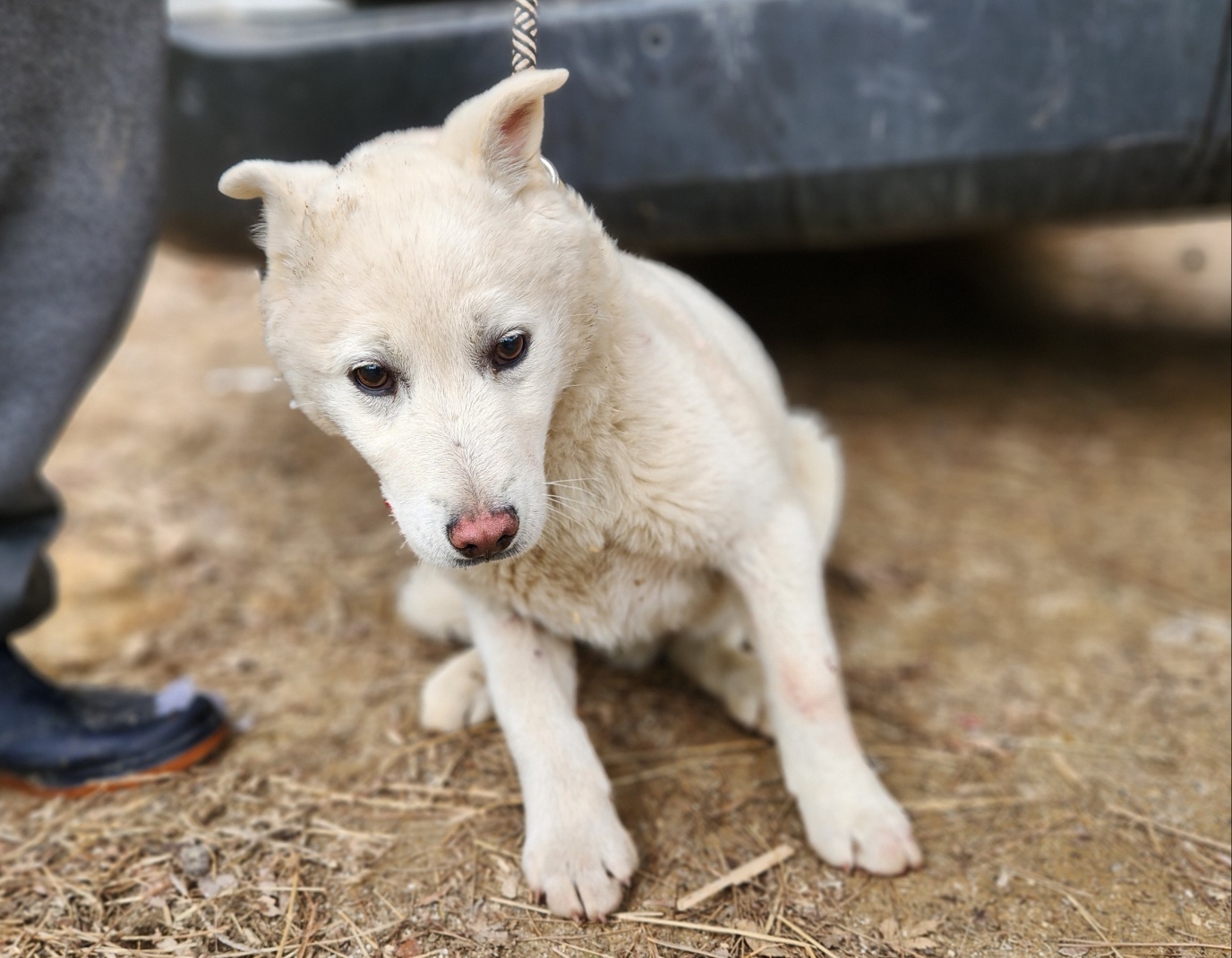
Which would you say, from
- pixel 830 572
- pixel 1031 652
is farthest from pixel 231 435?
pixel 1031 652

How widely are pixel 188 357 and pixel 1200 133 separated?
4998mm

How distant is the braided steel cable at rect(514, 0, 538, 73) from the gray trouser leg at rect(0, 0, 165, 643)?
1026 millimetres

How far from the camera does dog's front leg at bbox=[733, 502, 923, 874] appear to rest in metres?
2.04

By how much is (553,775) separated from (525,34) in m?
1.40

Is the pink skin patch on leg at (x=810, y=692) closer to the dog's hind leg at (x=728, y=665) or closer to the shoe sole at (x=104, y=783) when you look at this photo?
the dog's hind leg at (x=728, y=665)

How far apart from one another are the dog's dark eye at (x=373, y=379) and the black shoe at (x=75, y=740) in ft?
3.73

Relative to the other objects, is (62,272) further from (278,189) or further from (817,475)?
(817,475)

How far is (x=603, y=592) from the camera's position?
6.89ft

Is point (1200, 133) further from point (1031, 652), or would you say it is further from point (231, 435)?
point (231, 435)

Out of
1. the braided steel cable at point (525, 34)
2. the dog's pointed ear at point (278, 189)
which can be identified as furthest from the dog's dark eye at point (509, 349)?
the braided steel cable at point (525, 34)

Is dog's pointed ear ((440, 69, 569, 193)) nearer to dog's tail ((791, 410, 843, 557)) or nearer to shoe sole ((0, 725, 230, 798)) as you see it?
dog's tail ((791, 410, 843, 557))

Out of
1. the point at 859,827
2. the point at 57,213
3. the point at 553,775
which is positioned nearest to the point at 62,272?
the point at 57,213

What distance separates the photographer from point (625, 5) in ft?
9.22

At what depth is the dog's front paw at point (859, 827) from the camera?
6.51 feet
